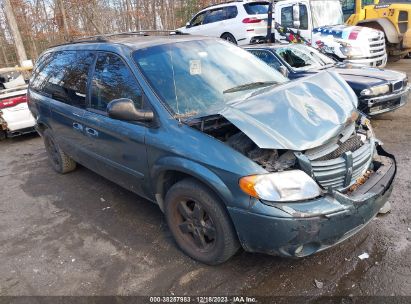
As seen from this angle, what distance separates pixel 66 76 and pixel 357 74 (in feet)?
16.0

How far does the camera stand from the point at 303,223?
2.34m

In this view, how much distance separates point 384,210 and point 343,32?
25.4 ft

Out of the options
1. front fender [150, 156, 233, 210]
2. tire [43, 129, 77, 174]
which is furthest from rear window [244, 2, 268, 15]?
front fender [150, 156, 233, 210]

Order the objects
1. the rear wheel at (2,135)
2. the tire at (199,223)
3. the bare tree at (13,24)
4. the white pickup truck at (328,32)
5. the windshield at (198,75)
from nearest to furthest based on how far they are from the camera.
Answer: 1. the tire at (199,223)
2. the windshield at (198,75)
3. the rear wheel at (2,135)
4. the white pickup truck at (328,32)
5. the bare tree at (13,24)

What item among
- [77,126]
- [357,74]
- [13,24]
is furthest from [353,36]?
[13,24]

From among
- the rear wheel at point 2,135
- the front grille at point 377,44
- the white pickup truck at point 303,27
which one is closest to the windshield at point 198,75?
the rear wheel at point 2,135

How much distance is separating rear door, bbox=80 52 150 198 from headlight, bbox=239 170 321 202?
1.13m

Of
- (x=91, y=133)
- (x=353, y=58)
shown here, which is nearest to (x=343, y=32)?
(x=353, y=58)

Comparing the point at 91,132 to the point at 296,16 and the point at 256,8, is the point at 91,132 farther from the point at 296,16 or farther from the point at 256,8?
the point at 256,8

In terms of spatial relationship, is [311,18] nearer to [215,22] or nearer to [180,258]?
[215,22]

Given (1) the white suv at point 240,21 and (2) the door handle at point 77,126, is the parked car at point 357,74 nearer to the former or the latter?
(2) the door handle at point 77,126

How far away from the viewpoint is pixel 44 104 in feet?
15.7

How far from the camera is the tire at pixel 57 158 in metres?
5.13

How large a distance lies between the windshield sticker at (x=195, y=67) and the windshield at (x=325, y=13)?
862 cm
